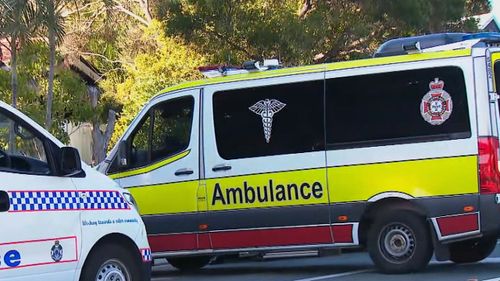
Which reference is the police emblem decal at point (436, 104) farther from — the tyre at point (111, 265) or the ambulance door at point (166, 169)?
the tyre at point (111, 265)

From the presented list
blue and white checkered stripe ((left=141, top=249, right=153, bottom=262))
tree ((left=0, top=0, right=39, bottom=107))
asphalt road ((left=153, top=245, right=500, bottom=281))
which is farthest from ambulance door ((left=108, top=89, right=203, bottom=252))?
tree ((left=0, top=0, right=39, bottom=107))

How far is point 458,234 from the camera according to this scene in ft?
29.5

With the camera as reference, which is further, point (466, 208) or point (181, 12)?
point (181, 12)

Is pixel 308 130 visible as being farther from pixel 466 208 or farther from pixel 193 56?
pixel 193 56

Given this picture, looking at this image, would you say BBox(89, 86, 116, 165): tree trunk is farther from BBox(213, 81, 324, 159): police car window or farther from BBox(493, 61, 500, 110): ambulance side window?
Answer: BBox(493, 61, 500, 110): ambulance side window

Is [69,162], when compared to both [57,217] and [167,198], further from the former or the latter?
[167,198]

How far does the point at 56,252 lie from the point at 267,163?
3.82m

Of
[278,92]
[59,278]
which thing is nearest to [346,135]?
[278,92]

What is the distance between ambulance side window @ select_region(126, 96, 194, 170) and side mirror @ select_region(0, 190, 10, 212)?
4.32 m

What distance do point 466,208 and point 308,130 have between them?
2.04 metres

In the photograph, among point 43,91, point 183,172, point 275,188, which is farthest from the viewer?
point 43,91

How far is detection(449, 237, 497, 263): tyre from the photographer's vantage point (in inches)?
399

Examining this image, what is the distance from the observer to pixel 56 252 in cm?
641

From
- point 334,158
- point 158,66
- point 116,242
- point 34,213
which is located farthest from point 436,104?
point 158,66
